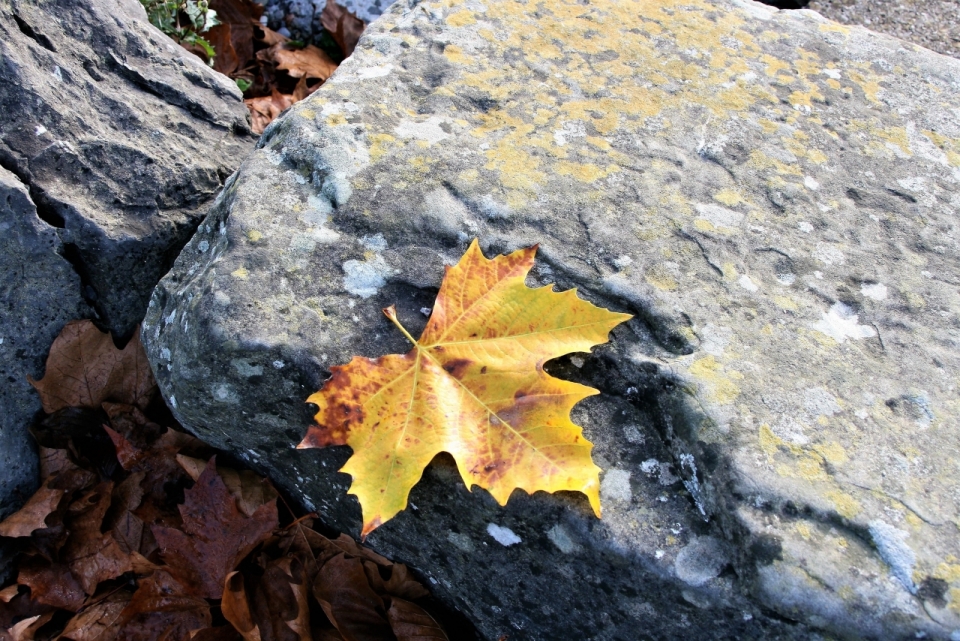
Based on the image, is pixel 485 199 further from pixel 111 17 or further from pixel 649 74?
pixel 111 17

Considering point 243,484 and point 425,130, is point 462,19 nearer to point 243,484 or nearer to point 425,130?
point 425,130

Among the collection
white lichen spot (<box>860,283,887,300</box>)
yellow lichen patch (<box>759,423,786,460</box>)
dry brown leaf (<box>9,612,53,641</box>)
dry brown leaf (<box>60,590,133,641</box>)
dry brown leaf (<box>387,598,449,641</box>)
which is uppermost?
white lichen spot (<box>860,283,887,300</box>)

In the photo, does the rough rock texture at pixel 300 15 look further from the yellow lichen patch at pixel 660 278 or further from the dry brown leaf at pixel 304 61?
the yellow lichen patch at pixel 660 278

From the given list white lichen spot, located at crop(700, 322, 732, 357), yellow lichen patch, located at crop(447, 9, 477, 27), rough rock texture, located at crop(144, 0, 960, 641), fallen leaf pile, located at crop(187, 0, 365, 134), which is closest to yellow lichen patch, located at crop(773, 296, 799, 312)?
rough rock texture, located at crop(144, 0, 960, 641)

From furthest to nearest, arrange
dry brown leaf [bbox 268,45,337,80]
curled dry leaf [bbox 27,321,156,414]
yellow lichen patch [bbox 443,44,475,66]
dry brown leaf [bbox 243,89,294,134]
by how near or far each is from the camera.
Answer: dry brown leaf [bbox 268,45,337,80] < dry brown leaf [bbox 243,89,294,134] < yellow lichen patch [bbox 443,44,475,66] < curled dry leaf [bbox 27,321,156,414]

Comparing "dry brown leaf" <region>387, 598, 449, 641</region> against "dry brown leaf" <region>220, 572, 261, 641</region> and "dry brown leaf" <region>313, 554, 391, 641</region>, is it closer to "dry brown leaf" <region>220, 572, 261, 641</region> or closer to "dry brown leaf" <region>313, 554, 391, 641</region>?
"dry brown leaf" <region>313, 554, 391, 641</region>

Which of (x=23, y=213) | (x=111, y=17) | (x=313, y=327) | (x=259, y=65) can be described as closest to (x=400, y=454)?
(x=313, y=327)

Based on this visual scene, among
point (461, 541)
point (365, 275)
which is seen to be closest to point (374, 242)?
point (365, 275)
